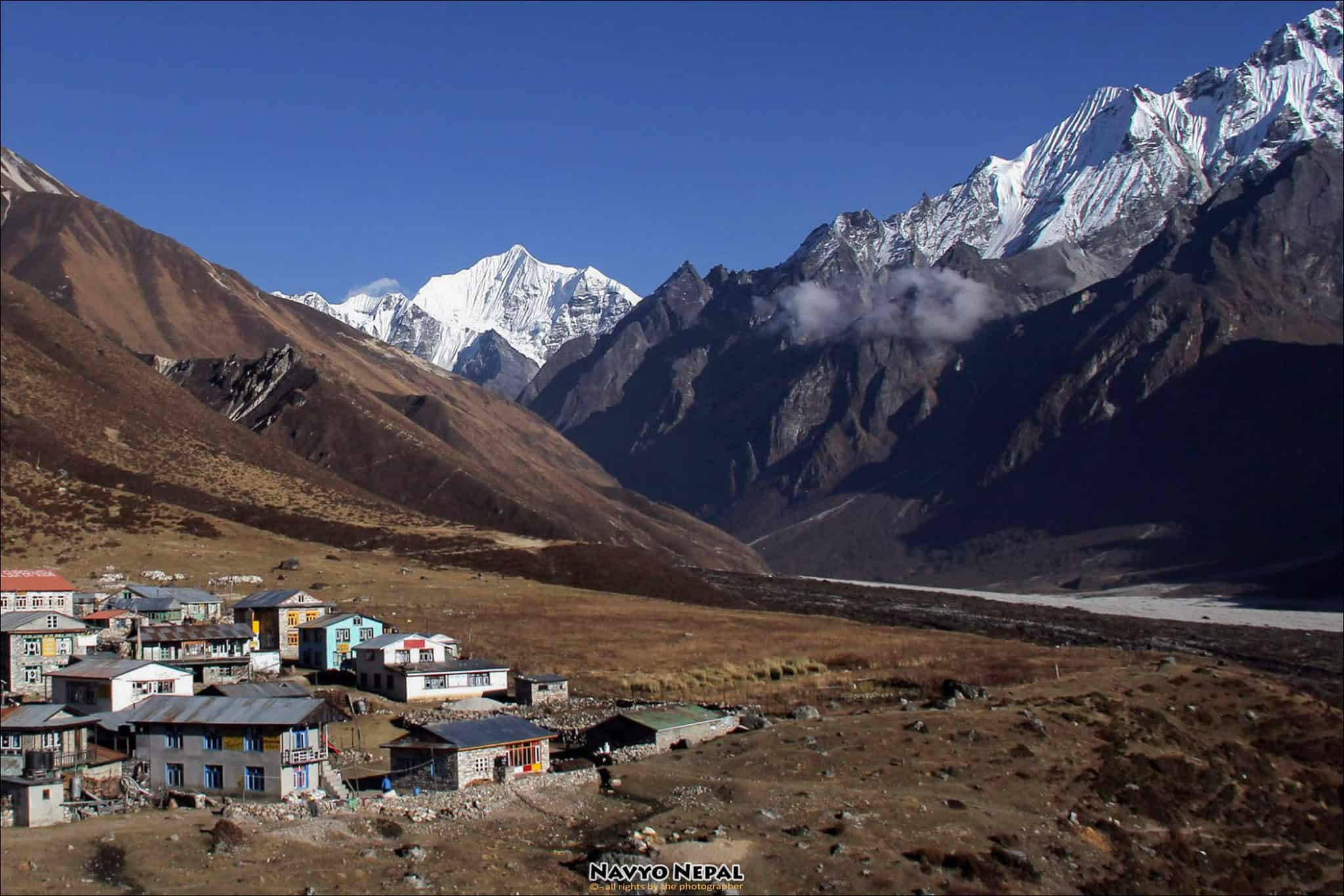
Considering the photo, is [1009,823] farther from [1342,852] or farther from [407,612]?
[407,612]

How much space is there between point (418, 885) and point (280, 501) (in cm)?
14396

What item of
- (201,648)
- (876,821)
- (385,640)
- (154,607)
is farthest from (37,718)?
(154,607)

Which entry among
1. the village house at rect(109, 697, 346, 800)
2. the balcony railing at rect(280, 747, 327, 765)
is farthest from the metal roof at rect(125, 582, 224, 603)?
the balcony railing at rect(280, 747, 327, 765)

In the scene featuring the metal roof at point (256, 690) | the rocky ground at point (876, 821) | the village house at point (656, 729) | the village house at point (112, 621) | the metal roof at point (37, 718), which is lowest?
the rocky ground at point (876, 821)

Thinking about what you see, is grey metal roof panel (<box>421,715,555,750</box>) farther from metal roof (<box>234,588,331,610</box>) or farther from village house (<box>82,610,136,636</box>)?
metal roof (<box>234,588,331,610</box>)

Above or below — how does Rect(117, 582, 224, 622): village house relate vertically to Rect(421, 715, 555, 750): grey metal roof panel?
above

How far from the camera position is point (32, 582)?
9031 cm

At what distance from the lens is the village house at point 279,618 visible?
90.1 m

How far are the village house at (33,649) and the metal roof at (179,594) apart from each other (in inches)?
755

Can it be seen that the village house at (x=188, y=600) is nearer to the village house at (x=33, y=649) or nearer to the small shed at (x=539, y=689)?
the village house at (x=33, y=649)

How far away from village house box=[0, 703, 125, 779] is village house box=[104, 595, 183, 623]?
3537 cm

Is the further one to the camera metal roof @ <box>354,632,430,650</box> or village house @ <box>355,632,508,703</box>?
metal roof @ <box>354,632,430,650</box>

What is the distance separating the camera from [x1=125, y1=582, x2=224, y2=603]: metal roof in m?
93.3

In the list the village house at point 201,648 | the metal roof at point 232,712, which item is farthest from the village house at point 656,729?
the village house at point 201,648
